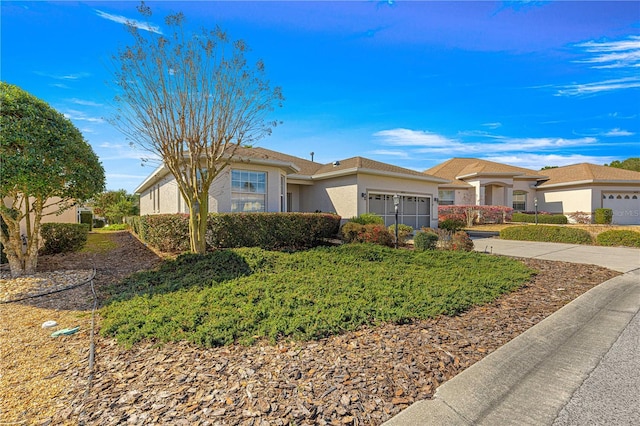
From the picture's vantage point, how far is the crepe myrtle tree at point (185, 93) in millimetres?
7062

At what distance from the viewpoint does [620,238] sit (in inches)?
453

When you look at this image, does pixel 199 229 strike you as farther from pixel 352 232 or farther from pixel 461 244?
pixel 461 244

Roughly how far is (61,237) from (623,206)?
35299mm

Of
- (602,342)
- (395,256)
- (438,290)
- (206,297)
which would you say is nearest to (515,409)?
(602,342)

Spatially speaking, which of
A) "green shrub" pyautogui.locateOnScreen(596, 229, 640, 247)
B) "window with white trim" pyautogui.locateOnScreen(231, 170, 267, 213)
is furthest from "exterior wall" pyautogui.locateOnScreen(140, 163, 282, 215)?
"green shrub" pyautogui.locateOnScreen(596, 229, 640, 247)

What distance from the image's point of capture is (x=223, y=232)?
346 inches

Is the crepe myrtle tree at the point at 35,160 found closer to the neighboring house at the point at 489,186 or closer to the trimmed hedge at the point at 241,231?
the trimmed hedge at the point at 241,231

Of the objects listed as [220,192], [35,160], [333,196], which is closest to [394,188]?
[333,196]

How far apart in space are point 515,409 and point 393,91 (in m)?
9.94

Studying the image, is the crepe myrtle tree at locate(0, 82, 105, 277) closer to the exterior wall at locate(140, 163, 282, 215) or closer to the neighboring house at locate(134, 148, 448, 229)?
the exterior wall at locate(140, 163, 282, 215)

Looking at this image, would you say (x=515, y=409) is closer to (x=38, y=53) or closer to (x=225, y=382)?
(x=225, y=382)

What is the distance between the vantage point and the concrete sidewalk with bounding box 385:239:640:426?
209 centimetres

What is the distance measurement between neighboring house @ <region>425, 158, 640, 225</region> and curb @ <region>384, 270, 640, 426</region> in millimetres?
18786

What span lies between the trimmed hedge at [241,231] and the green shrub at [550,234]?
1018 cm
